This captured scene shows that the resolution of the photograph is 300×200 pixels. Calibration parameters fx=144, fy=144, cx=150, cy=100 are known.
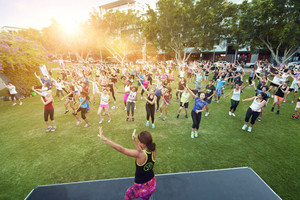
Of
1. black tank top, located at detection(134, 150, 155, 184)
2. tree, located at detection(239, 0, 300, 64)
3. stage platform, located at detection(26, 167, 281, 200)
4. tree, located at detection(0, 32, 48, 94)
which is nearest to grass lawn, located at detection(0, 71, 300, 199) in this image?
stage platform, located at detection(26, 167, 281, 200)

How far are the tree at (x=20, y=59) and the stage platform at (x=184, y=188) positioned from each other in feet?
36.2

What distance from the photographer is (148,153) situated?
7.64 ft

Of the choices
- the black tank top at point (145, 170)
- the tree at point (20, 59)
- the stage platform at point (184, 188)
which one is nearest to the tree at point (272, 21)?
the stage platform at point (184, 188)

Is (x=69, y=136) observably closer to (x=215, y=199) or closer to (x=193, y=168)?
(x=193, y=168)

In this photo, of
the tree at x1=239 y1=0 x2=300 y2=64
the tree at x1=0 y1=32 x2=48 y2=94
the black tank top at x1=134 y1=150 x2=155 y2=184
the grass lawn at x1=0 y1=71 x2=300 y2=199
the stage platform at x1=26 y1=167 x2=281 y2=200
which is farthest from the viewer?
the tree at x1=239 y1=0 x2=300 y2=64

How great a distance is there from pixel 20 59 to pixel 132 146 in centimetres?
1182

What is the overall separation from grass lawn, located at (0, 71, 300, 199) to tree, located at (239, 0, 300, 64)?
17.1m

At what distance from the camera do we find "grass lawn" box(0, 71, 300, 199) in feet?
13.6

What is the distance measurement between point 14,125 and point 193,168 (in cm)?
889

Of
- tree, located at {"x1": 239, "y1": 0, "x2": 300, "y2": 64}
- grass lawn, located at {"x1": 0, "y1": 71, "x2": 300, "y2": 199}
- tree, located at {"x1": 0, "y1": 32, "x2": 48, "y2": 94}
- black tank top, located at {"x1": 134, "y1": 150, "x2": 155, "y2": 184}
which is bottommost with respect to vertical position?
grass lawn, located at {"x1": 0, "y1": 71, "x2": 300, "y2": 199}

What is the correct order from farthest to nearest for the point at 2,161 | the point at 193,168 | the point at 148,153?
the point at 2,161
the point at 193,168
the point at 148,153

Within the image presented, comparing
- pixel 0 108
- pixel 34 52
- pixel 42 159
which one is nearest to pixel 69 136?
pixel 42 159

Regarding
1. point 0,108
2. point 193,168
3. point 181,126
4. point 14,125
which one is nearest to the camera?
point 193,168

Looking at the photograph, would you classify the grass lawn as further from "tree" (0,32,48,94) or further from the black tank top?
"tree" (0,32,48,94)
